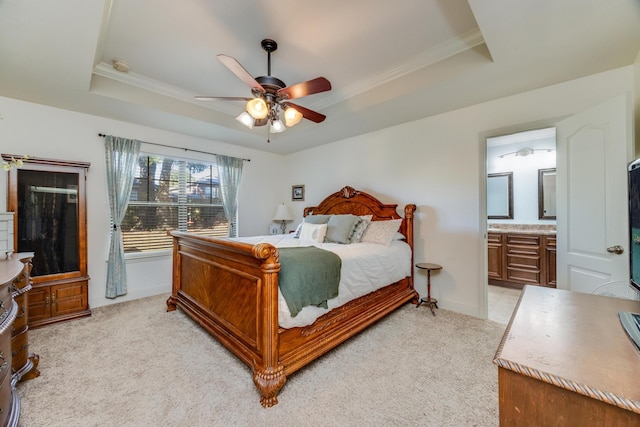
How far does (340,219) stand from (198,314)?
Answer: 1.96 m

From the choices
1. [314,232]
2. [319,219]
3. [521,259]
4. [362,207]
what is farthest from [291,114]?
[521,259]

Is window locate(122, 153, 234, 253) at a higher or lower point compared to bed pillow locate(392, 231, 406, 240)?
higher

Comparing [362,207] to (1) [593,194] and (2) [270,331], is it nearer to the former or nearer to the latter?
(1) [593,194]

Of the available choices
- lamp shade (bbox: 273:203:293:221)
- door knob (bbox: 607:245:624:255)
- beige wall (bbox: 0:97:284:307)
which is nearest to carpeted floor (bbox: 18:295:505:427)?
beige wall (bbox: 0:97:284:307)

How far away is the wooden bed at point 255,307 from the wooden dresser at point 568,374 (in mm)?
1265

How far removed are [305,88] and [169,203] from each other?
9.79 feet

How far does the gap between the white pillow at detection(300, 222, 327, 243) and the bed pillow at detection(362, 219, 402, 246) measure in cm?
A: 54

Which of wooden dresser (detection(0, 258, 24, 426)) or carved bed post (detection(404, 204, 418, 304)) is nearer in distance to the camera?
wooden dresser (detection(0, 258, 24, 426))

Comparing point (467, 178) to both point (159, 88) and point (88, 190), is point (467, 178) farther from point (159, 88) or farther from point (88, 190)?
point (88, 190)

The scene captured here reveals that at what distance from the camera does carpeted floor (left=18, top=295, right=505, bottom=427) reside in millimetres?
1520

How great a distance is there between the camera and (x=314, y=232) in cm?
342

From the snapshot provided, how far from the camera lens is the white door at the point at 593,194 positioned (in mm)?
1898

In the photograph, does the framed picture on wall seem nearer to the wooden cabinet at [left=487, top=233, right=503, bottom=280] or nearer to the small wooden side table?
the small wooden side table

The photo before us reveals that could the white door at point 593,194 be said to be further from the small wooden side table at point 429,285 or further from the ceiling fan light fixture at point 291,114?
the ceiling fan light fixture at point 291,114
